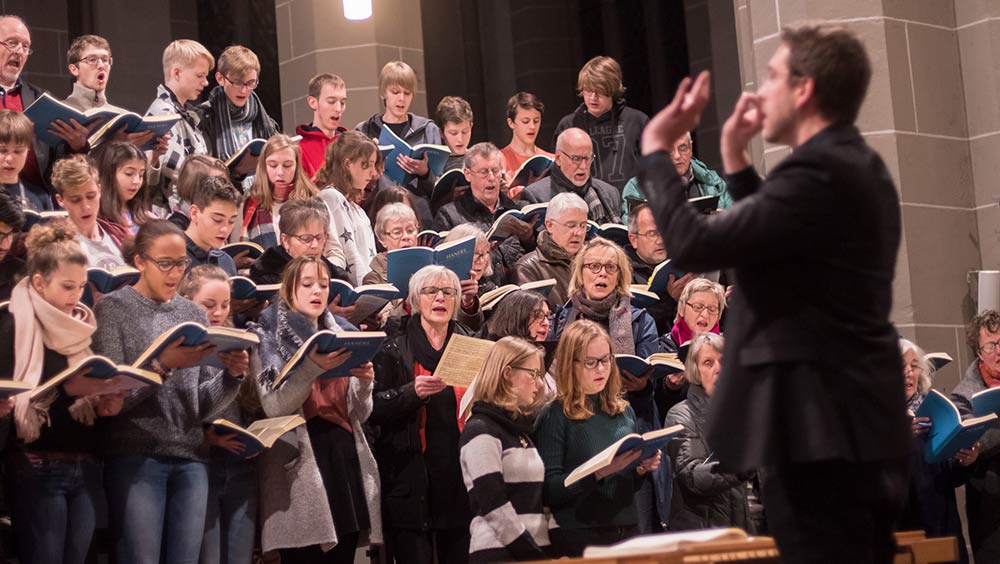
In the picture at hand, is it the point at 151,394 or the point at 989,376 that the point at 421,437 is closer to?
the point at 151,394

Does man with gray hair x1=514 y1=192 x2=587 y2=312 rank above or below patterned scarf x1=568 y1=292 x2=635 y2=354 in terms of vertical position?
above

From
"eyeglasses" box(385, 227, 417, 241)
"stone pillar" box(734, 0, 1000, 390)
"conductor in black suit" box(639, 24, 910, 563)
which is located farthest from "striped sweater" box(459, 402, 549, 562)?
"stone pillar" box(734, 0, 1000, 390)

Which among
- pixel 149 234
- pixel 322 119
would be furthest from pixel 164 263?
pixel 322 119

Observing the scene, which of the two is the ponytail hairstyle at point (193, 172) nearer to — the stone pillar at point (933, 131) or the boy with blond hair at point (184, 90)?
the boy with blond hair at point (184, 90)

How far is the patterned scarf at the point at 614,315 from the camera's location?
6348 mm

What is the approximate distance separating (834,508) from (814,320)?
1.13 feet

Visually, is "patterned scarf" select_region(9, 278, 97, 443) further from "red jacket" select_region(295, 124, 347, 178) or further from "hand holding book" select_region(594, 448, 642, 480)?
"red jacket" select_region(295, 124, 347, 178)

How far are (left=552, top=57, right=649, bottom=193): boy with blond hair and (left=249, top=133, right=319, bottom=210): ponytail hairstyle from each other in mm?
2367

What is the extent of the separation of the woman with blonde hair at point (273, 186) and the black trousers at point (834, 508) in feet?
13.9

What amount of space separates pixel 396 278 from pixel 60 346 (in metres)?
1.92

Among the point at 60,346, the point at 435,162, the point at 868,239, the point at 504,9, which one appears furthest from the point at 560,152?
the point at 504,9

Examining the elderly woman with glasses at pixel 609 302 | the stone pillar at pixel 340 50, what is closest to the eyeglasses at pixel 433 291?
the elderly woman with glasses at pixel 609 302

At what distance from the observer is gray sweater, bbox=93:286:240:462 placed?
468 centimetres

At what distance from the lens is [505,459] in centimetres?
511
